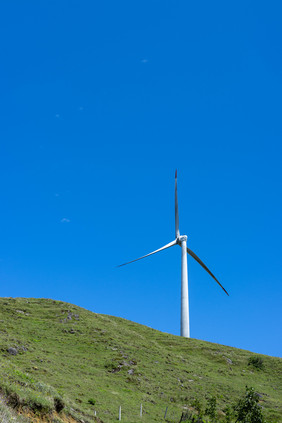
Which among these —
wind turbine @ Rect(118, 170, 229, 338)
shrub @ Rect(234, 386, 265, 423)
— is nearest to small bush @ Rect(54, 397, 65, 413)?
shrub @ Rect(234, 386, 265, 423)

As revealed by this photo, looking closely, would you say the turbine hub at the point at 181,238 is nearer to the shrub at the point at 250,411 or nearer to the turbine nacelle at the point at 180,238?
the turbine nacelle at the point at 180,238

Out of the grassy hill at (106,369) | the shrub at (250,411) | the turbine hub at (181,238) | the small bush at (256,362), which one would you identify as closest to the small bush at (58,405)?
the grassy hill at (106,369)

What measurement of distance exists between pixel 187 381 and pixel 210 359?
2239 centimetres

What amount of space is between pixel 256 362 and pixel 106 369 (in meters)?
41.5

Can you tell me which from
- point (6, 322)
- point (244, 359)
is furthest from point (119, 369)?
point (244, 359)

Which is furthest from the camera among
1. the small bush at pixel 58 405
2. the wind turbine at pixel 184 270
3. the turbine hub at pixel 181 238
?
the turbine hub at pixel 181 238

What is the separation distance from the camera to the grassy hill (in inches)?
1249

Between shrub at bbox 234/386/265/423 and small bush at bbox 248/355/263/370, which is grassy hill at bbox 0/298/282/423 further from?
shrub at bbox 234/386/265/423

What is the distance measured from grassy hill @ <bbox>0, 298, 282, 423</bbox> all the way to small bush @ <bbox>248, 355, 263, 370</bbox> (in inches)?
36.7

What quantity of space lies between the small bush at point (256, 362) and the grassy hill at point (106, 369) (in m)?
0.93

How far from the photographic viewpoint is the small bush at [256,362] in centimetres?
9031

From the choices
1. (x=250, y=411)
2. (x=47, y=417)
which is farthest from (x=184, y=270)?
(x=47, y=417)

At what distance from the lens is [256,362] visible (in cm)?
9175

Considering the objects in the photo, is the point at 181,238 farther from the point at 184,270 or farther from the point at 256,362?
the point at 256,362
